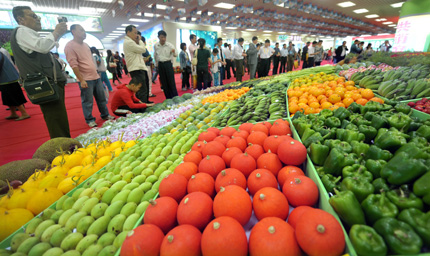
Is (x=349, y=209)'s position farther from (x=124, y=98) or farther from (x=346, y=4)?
(x=346, y=4)

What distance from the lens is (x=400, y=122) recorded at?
139 centimetres

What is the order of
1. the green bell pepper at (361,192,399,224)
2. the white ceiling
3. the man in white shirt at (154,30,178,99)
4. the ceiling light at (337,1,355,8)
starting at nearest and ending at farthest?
the green bell pepper at (361,192,399,224)
the man in white shirt at (154,30,178,99)
the white ceiling
the ceiling light at (337,1,355,8)

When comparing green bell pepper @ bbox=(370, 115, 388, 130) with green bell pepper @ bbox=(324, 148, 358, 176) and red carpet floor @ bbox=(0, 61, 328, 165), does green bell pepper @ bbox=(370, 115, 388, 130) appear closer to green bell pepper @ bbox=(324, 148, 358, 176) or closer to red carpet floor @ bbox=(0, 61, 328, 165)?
green bell pepper @ bbox=(324, 148, 358, 176)

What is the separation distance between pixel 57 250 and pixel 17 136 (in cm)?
464

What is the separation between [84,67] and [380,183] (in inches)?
198

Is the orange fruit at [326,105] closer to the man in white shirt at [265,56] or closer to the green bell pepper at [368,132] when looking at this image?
the green bell pepper at [368,132]

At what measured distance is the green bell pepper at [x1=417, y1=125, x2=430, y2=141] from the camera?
125 cm

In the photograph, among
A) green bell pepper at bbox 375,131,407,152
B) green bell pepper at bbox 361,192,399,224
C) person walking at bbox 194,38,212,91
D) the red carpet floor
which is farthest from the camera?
person walking at bbox 194,38,212,91

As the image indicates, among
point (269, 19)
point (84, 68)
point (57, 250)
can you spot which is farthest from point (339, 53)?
point (57, 250)

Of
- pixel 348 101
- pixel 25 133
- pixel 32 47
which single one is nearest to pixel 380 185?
pixel 348 101

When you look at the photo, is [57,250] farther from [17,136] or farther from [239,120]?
[17,136]

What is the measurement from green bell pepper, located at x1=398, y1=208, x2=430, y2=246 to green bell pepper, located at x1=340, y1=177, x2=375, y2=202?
136mm

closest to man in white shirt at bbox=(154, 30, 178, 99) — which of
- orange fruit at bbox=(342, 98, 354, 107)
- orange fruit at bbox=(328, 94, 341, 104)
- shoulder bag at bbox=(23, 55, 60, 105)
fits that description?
shoulder bag at bbox=(23, 55, 60, 105)

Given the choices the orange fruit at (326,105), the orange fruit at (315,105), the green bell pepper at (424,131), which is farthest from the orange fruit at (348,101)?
the green bell pepper at (424,131)
